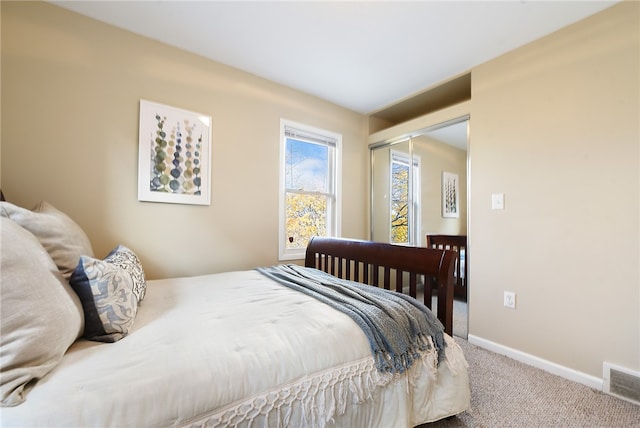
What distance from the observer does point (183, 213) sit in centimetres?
219

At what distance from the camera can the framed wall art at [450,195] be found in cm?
260

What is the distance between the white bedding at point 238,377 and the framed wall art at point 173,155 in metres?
1.05

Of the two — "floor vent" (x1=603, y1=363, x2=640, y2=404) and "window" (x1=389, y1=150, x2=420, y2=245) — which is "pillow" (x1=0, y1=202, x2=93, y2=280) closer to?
"window" (x1=389, y1=150, x2=420, y2=245)

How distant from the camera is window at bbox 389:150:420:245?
3037mm

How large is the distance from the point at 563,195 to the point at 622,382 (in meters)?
1.19

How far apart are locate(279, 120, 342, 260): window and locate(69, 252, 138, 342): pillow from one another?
174 cm

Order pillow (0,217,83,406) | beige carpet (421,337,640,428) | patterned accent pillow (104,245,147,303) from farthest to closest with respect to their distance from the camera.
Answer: beige carpet (421,337,640,428) < patterned accent pillow (104,245,147,303) < pillow (0,217,83,406)

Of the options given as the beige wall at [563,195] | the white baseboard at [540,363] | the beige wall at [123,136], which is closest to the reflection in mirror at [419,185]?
the beige wall at [563,195]

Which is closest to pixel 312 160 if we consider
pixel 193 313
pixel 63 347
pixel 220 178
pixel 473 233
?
pixel 220 178

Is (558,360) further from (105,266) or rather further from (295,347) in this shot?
(105,266)

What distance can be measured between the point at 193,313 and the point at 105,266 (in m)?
0.40

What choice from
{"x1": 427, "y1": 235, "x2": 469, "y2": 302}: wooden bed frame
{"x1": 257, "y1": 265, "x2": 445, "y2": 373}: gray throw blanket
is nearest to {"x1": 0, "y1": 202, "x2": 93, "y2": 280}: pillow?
{"x1": 257, "y1": 265, "x2": 445, "y2": 373}: gray throw blanket

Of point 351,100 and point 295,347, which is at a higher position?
point 351,100

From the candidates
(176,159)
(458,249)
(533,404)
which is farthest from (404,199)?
(176,159)
